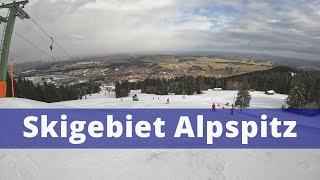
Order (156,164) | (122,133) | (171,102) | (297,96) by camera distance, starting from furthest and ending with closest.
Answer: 1. (297,96)
2. (171,102)
3. (122,133)
4. (156,164)

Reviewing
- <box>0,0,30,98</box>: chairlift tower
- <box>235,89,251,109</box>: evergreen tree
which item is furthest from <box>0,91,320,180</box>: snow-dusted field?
<box>235,89,251,109</box>: evergreen tree

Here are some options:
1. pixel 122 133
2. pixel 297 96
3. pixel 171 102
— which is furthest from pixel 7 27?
pixel 297 96

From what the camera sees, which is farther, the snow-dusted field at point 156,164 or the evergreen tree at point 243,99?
the evergreen tree at point 243,99

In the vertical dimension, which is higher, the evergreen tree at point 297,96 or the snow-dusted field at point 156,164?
the snow-dusted field at point 156,164

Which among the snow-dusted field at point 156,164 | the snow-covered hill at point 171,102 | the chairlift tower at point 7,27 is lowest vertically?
the snow-covered hill at point 171,102

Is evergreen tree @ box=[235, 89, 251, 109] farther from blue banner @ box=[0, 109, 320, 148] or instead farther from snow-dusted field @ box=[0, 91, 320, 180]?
snow-dusted field @ box=[0, 91, 320, 180]

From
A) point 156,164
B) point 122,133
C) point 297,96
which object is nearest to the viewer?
point 156,164

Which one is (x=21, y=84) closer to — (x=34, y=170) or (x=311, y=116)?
(x=311, y=116)

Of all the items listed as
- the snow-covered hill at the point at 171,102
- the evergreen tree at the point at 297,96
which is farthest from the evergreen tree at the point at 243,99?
the evergreen tree at the point at 297,96

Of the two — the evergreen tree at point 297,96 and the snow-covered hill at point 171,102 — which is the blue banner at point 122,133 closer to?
the snow-covered hill at point 171,102

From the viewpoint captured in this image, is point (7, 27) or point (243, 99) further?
point (243, 99)

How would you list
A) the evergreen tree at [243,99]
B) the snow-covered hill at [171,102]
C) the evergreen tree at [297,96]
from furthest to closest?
the evergreen tree at [243,99]
the evergreen tree at [297,96]
the snow-covered hill at [171,102]

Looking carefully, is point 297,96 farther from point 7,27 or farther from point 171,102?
point 7,27

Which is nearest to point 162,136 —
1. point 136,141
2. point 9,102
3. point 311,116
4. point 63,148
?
point 136,141
